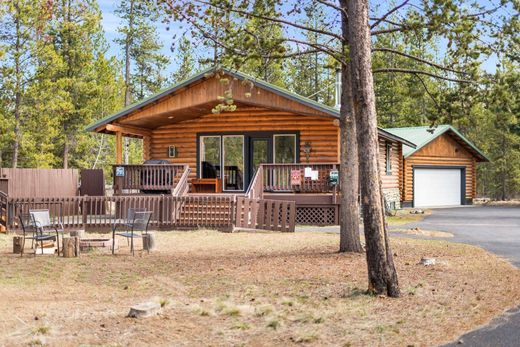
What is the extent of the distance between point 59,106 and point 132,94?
66.7 ft

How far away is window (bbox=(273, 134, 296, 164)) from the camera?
2341 centimetres

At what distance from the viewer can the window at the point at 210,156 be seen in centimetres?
2444

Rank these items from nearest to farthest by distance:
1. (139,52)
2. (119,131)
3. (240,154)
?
→ (119,131)
(240,154)
(139,52)

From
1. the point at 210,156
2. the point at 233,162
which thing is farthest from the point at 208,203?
the point at 210,156

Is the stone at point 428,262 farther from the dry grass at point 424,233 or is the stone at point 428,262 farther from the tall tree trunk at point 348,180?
the dry grass at point 424,233

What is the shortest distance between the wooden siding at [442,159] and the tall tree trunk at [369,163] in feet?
83.0

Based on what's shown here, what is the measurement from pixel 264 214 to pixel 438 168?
68.5 feet

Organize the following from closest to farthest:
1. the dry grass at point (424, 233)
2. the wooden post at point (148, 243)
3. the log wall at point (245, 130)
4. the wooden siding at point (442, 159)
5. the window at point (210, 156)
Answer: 1. the wooden post at point (148, 243)
2. the dry grass at point (424, 233)
3. the log wall at point (245, 130)
4. the window at point (210, 156)
5. the wooden siding at point (442, 159)

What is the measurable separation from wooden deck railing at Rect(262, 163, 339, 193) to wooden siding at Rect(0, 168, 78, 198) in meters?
8.50

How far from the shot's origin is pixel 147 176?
21156 mm

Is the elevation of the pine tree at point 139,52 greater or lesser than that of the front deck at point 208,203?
greater

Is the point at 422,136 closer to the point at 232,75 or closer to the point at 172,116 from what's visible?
the point at 172,116

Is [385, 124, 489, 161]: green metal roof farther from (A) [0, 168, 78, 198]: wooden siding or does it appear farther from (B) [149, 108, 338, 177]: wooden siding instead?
(A) [0, 168, 78, 198]: wooden siding

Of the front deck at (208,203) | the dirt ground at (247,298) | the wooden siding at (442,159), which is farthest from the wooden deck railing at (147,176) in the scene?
the wooden siding at (442,159)
